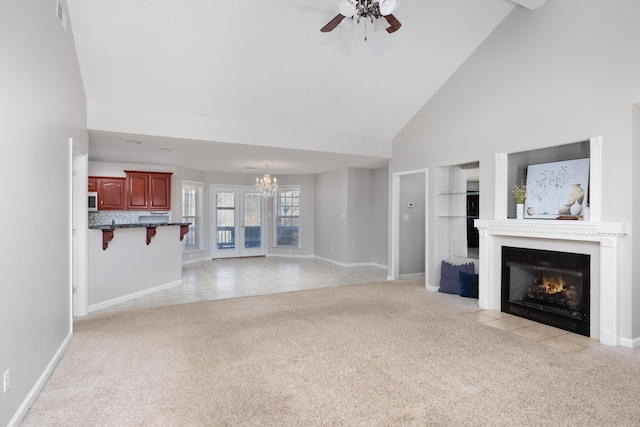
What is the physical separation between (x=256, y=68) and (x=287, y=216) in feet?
19.5

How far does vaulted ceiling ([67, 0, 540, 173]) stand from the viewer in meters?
3.62

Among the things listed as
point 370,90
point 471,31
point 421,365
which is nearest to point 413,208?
point 370,90

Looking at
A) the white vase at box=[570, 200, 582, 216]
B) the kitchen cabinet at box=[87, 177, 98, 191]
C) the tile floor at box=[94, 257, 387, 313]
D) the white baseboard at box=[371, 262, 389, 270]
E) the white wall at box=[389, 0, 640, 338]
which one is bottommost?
the tile floor at box=[94, 257, 387, 313]

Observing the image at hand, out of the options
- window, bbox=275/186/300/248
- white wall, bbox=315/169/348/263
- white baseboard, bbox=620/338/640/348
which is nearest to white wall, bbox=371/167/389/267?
white wall, bbox=315/169/348/263

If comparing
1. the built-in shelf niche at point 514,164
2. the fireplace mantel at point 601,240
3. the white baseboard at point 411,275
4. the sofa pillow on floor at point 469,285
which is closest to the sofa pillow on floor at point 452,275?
the sofa pillow on floor at point 469,285

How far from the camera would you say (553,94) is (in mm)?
3791

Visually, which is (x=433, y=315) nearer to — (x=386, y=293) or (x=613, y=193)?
(x=386, y=293)

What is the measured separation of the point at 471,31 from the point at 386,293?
12.5 ft

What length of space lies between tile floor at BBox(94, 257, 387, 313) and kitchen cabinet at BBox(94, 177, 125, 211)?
6.53 ft

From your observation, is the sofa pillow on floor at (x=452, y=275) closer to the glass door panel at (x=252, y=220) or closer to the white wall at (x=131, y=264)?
the white wall at (x=131, y=264)

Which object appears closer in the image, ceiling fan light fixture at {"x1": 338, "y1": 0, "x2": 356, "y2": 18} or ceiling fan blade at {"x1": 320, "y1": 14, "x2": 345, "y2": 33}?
ceiling fan light fixture at {"x1": 338, "y1": 0, "x2": 356, "y2": 18}

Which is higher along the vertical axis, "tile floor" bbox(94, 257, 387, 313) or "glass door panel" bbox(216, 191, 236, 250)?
"glass door panel" bbox(216, 191, 236, 250)

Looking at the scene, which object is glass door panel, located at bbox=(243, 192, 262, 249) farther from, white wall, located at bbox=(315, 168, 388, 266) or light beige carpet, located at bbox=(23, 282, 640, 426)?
light beige carpet, located at bbox=(23, 282, 640, 426)

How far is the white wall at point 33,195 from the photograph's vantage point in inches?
77.6
